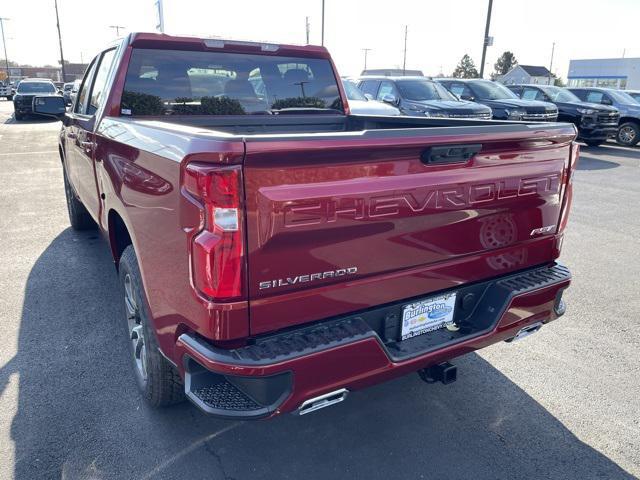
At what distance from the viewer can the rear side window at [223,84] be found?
12.0ft

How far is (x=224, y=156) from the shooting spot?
A: 1.84 metres

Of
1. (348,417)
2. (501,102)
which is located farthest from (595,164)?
(348,417)

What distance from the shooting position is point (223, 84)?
3.96m

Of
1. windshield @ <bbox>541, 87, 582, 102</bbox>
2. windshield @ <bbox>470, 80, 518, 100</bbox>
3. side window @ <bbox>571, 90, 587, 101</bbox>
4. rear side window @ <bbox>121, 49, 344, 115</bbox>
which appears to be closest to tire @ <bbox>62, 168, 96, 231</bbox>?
rear side window @ <bbox>121, 49, 344, 115</bbox>

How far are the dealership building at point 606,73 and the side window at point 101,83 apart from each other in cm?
7640

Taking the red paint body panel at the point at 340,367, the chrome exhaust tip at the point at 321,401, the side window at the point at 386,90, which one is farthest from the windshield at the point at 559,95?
the chrome exhaust tip at the point at 321,401

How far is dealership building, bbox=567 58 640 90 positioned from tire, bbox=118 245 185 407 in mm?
77408

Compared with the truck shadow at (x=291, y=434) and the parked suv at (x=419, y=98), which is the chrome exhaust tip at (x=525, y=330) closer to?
the truck shadow at (x=291, y=434)

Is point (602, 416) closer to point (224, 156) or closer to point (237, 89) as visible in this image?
point (224, 156)

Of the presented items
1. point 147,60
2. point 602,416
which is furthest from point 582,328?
point 147,60

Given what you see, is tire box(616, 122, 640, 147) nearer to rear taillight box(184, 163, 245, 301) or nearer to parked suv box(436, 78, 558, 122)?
parked suv box(436, 78, 558, 122)

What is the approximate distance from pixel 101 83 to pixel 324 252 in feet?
9.66

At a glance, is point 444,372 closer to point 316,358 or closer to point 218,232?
point 316,358

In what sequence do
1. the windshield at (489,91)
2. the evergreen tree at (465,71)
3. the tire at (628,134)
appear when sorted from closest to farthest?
the windshield at (489,91) → the tire at (628,134) → the evergreen tree at (465,71)
